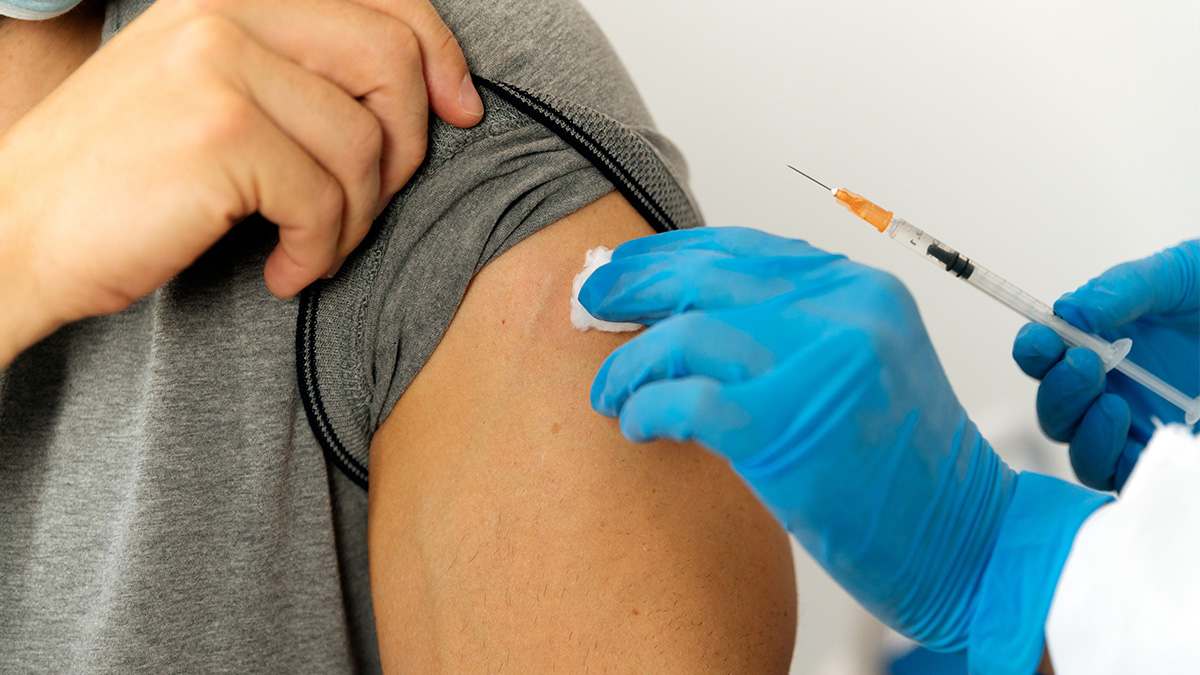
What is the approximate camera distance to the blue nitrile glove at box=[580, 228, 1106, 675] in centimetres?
70

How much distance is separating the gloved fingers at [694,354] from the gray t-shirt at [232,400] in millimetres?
250

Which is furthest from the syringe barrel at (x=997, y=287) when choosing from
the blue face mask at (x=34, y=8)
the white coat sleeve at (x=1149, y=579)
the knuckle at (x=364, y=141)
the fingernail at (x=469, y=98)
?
the blue face mask at (x=34, y=8)

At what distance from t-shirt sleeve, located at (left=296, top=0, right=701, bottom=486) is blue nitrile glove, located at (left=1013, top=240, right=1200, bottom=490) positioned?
70 cm

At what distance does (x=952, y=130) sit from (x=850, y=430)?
4.07 feet

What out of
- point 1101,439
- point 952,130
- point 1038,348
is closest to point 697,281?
point 1038,348

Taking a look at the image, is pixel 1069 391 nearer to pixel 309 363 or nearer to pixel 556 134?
pixel 556 134

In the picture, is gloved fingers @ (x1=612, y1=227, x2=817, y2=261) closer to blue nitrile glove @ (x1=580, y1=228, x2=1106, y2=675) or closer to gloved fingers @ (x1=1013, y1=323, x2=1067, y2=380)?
blue nitrile glove @ (x1=580, y1=228, x2=1106, y2=675)

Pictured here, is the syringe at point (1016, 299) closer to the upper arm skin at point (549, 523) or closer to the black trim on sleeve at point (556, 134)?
the black trim on sleeve at point (556, 134)

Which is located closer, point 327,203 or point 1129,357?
point 327,203

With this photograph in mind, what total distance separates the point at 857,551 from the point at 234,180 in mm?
709

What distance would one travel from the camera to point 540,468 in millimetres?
825

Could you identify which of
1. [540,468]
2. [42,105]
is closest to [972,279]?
[540,468]

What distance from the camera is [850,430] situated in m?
0.71

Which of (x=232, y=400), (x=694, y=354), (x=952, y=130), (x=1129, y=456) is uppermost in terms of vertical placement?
(x=952, y=130)
